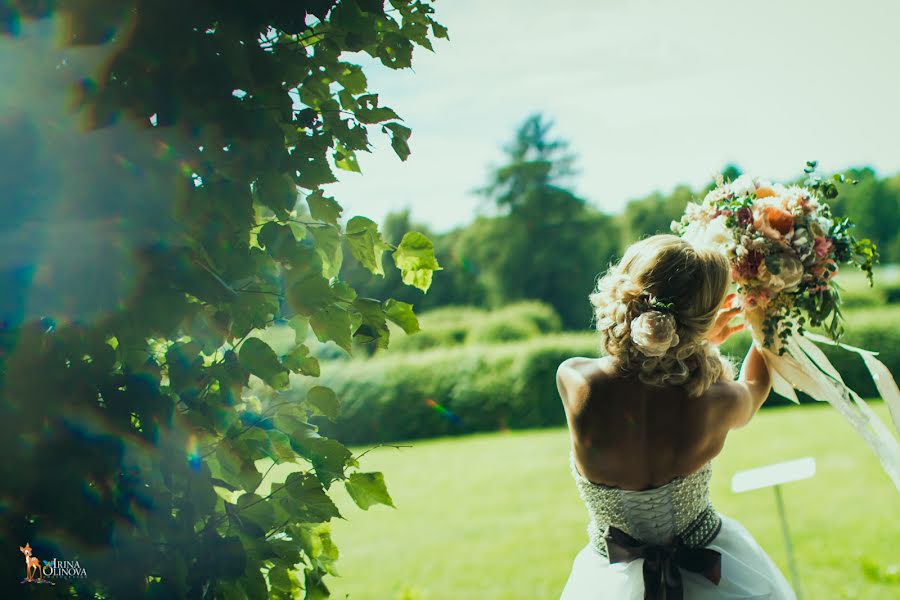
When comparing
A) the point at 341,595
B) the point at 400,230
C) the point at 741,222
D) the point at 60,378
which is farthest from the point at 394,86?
the point at 400,230

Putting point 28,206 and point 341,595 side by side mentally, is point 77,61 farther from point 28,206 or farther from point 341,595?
point 341,595

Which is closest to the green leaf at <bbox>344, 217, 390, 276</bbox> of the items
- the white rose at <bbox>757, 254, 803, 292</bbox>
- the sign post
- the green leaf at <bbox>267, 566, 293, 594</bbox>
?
the green leaf at <bbox>267, 566, 293, 594</bbox>

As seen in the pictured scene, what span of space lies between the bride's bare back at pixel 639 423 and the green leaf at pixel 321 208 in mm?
1165

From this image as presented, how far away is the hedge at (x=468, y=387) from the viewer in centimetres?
1506

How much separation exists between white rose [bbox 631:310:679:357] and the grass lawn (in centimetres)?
A: 241

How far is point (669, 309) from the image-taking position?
7.57ft

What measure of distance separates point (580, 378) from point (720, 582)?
82 centimetres

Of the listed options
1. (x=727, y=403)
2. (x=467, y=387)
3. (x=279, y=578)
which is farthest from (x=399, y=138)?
(x=467, y=387)

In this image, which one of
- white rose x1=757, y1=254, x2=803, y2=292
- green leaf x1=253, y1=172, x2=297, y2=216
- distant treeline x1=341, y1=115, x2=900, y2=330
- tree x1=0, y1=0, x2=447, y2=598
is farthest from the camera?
distant treeline x1=341, y1=115, x2=900, y2=330

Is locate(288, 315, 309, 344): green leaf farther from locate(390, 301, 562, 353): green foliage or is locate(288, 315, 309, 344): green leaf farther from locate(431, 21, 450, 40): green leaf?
locate(390, 301, 562, 353): green foliage

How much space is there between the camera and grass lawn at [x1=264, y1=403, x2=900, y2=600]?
19.5 ft

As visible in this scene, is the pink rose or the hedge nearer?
the pink rose

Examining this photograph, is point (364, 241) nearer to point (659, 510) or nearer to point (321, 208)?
point (321, 208)

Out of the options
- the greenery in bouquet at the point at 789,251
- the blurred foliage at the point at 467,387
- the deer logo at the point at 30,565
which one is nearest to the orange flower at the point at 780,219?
the greenery in bouquet at the point at 789,251
